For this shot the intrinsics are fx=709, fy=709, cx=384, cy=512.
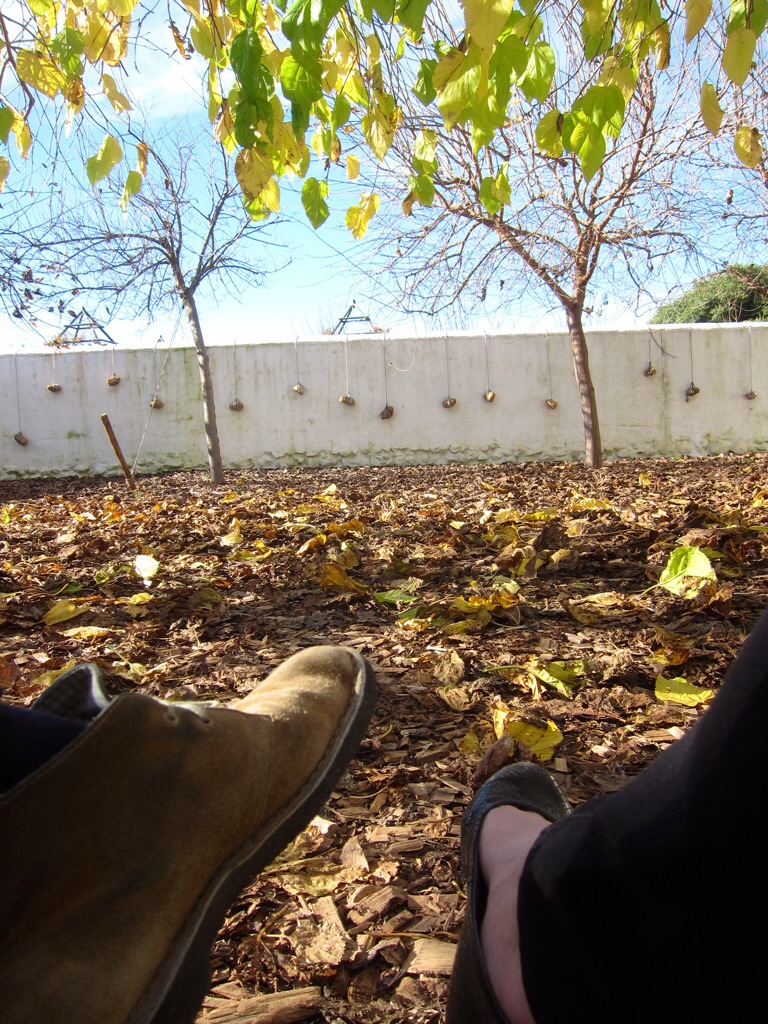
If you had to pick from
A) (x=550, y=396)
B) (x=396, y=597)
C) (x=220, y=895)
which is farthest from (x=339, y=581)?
(x=550, y=396)

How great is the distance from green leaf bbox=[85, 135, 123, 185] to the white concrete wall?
8.57 m

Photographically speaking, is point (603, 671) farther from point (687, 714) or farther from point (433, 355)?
point (433, 355)

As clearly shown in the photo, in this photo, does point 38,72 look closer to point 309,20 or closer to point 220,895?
point 309,20

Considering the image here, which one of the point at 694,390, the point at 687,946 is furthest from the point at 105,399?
the point at 687,946

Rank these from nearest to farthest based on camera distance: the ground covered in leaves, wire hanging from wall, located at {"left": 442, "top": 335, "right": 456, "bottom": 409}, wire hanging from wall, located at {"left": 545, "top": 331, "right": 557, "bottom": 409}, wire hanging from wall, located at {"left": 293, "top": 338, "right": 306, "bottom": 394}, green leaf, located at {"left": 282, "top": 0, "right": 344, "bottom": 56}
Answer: the ground covered in leaves, green leaf, located at {"left": 282, "top": 0, "right": 344, "bottom": 56}, wire hanging from wall, located at {"left": 545, "top": 331, "right": 557, "bottom": 409}, wire hanging from wall, located at {"left": 442, "top": 335, "right": 456, "bottom": 409}, wire hanging from wall, located at {"left": 293, "top": 338, "right": 306, "bottom": 394}

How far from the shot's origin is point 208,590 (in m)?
2.76

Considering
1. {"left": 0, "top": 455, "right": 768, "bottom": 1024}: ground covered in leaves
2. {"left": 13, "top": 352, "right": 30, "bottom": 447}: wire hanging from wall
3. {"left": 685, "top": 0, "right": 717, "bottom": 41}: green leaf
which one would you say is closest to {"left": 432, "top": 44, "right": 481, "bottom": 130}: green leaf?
{"left": 685, "top": 0, "right": 717, "bottom": 41}: green leaf

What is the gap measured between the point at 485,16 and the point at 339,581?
187cm

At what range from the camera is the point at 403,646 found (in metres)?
2.03

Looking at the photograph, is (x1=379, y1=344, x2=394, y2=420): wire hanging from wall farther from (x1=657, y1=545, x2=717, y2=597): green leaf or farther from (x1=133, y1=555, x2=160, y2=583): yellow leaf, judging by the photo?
(x1=657, y1=545, x2=717, y2=597): green leaf

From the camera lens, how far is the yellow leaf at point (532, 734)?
1376 mm

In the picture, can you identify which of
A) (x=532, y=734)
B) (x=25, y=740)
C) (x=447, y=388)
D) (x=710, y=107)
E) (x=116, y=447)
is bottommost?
(x=532, y=734)

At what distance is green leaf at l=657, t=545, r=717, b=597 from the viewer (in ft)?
7.09

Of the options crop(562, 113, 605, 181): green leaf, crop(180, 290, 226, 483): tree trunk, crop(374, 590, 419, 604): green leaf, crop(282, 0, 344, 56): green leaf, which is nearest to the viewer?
crop(282, 0, 344, 56): green leaf
